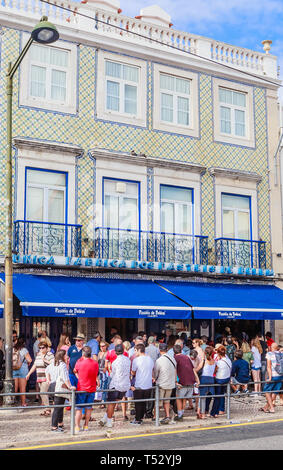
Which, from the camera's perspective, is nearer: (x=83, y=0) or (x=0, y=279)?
(x=0, y=279)

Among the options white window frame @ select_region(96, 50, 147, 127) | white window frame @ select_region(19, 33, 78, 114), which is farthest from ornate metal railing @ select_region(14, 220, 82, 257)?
white window frame @ select_region(96, 50, 147, 127)

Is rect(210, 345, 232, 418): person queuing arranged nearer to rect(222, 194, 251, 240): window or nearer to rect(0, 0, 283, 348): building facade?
rect(0, 0, 283, 348): building facade

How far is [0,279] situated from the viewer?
1589 cm

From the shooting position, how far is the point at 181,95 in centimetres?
2034

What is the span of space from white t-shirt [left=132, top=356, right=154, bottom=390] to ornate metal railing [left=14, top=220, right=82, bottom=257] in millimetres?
5346

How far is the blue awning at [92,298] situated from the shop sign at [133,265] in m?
0.38

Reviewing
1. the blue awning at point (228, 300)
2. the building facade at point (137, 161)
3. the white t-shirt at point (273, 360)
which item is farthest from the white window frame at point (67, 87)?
the white t-shirt at point (273, 360)

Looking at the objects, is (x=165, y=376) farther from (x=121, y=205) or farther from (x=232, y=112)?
(x=232, y=112)

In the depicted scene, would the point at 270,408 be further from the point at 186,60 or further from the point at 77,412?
the point at 186,60

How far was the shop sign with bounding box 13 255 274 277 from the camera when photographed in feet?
54.8

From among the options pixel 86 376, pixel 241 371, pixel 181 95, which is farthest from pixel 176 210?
pixel 86 376

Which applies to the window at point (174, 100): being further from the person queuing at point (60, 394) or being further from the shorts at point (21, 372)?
Result: the person queuing at point (60, 394)
